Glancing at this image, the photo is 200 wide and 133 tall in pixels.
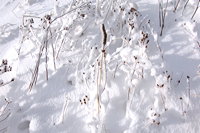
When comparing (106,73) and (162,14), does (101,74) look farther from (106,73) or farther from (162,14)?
(162,14)

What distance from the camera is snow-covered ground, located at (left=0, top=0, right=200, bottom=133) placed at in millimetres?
1958

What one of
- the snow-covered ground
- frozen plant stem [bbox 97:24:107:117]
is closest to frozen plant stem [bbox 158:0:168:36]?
the snow-covered ground

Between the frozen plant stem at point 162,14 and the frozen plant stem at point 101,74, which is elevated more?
the frozen plant stem at point 162,14

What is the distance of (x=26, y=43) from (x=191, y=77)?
137 centimetres

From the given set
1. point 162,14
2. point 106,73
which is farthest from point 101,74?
point 162,14

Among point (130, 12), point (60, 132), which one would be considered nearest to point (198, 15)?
point (130, 12)

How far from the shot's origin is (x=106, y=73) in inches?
79.2

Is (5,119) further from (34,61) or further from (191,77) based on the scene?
(191,77)

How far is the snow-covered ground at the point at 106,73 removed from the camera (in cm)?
196

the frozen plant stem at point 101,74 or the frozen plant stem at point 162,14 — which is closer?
the frozen plant stem at point 101,74

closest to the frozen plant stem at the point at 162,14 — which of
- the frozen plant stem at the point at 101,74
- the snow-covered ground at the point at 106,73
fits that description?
the snow-covered ground at the point at 106,73

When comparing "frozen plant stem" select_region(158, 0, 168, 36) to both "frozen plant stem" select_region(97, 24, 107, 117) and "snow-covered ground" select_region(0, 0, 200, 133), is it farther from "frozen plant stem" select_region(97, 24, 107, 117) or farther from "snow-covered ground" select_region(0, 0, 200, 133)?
"frozen plant stem" select_region(97, 24, 107, 117)

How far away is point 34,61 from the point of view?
244 cm

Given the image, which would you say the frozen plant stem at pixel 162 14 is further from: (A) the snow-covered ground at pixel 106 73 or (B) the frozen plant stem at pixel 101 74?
(B) the frozen plant stem at pixel 101 74
